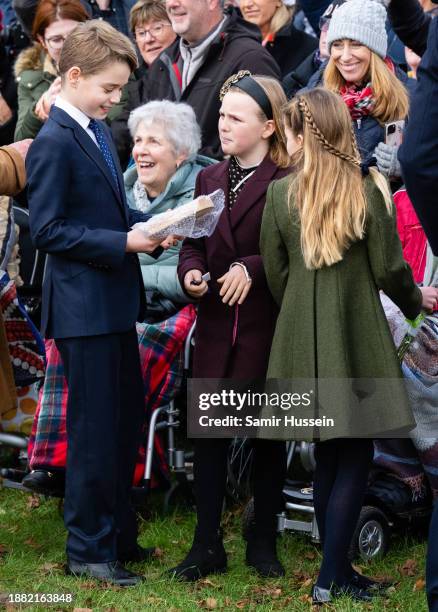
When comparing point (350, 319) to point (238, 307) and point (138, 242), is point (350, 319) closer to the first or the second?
point (238, 307)

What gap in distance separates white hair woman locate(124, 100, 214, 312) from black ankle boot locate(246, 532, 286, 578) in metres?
1.40

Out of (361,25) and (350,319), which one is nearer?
(350,319)

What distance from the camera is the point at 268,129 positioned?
5.26 meters

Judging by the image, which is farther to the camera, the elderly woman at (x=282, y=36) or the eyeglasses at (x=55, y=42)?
the elderly woman at (x=282, y=36)

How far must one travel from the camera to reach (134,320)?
5.16 m

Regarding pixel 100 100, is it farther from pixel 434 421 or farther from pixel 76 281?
pixel 434 421

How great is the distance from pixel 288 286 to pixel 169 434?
156cm

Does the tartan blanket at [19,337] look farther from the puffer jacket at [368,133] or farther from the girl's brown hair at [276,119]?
the puffer jacket at [368,133]

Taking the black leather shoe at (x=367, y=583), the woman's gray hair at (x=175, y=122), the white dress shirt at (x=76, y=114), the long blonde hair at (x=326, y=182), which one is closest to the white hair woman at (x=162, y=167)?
the woman's gray hair at (x=175, y=122)

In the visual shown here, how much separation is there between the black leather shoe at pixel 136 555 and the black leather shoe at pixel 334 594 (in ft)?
3.29

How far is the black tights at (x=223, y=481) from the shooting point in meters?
5.21

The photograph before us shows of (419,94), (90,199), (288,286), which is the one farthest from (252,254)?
(419,94)

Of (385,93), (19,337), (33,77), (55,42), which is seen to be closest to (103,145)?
(19,337)

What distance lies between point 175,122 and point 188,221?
145 centimetres
